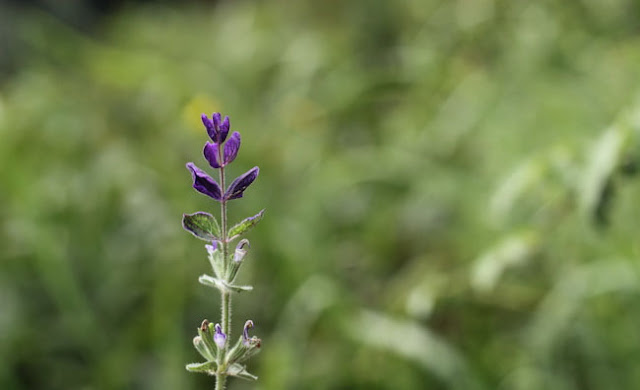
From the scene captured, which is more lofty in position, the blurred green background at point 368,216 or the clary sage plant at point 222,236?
the blurred green background at point 368,216

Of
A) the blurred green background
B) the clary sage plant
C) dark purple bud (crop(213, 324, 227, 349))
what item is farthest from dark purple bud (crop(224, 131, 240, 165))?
the blurred green background

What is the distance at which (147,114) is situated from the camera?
91.0 inches

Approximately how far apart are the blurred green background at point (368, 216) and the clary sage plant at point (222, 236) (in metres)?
0.66

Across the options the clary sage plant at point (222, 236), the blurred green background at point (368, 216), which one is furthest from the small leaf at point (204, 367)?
the blurred green background at point (368, 216)

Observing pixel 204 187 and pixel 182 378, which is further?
pixel 182 378

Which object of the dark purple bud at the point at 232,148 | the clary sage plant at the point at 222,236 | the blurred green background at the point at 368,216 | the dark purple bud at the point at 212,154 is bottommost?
the clary sage plant at the point at 222,236

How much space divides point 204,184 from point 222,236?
0.04 meters

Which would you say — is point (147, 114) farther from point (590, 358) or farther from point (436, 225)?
point (590, 358)

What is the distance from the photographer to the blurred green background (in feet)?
3.98

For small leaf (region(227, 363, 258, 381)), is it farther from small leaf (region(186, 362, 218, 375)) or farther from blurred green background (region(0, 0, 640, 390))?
blurred green background (region(0, 0, 640, 390))

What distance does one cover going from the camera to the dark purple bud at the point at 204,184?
0.40 meters

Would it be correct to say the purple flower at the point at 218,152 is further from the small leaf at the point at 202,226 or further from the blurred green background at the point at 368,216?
the blurred green background at the point at 368,216

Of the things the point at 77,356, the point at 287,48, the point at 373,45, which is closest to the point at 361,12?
the point at 373,45

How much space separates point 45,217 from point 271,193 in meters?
0.53
